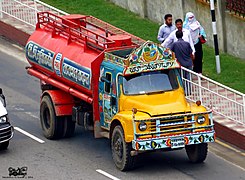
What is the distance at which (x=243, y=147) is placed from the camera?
22.0 meters

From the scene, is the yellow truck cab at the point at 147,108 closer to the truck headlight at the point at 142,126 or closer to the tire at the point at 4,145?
the truck headlight at the point at 142,126

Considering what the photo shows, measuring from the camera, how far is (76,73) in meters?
21.7

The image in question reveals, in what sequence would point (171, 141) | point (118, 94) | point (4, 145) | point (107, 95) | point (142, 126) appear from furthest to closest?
1. point (4, 145)
2. point (107, 95)
3. point (118, 94)
4. point (171, 141)
5. point (142, 126)

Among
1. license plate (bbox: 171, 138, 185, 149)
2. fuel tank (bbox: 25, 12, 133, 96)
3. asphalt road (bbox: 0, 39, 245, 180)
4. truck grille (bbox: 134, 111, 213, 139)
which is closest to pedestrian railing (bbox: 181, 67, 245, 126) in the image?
asphalt road (bbox: 0, 39, 245, 180)

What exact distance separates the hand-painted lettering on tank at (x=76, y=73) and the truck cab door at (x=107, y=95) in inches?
15.1

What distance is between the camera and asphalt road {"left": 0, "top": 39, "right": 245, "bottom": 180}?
20266mm

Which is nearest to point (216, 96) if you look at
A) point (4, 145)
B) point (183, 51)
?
point (183, 51)

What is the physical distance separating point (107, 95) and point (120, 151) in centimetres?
124

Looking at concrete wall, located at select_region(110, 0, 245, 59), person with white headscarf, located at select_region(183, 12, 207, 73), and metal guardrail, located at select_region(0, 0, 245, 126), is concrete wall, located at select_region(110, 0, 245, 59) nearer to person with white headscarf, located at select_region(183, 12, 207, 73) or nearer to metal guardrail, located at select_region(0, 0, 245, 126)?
person with white headscarf, located at select_region(183, 12, 207, 73)

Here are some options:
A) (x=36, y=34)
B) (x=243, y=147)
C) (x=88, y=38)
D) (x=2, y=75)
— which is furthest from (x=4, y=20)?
(x=243, y=147)

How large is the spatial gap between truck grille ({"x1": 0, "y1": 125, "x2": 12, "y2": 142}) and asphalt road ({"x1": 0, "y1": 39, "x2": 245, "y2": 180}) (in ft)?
1.36

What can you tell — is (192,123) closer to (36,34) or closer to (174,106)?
(174,106)

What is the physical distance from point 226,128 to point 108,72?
3.16 m

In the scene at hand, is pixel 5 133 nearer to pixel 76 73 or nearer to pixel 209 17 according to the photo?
pixel 76 73
